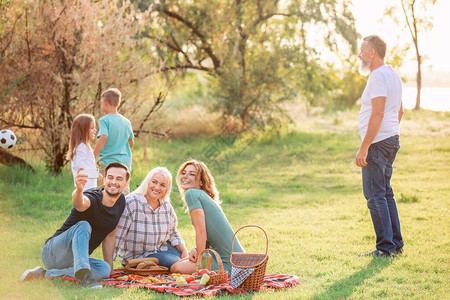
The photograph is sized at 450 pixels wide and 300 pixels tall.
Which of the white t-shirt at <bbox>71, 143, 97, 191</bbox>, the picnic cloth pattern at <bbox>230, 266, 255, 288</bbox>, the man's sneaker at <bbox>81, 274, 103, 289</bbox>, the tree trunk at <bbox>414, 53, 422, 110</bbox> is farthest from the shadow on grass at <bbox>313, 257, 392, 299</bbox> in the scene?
the tree trunk at <bbox>414, 53, 422, 110</bbox>

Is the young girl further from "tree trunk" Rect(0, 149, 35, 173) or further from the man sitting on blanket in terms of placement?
"tree trunk" Rect(0, 149, 35, 173)

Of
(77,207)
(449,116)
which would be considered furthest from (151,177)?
(449,116)

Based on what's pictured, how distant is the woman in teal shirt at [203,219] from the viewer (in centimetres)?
503

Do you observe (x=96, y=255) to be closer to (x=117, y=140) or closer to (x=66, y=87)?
(x=117, y=140)

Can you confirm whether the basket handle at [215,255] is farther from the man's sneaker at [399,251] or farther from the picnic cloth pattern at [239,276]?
the man's sneaker at [399,251]

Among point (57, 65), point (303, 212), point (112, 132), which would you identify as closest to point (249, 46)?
point (57, 65)

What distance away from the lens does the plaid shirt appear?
5238mm

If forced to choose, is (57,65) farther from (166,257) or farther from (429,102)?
(429,102)

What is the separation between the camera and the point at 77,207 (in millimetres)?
4613

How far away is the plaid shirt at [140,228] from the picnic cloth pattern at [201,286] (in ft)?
1.16

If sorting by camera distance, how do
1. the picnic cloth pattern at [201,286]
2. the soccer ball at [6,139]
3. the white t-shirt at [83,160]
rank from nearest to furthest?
1. the picnic cloth pattern at [201,286]
2. the white t-shirt at [83,160]
3. the soccer ball at [6,139]

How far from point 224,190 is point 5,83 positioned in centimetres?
417

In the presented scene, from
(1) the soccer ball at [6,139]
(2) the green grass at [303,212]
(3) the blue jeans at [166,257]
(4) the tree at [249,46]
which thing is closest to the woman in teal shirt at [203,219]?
(3) the blue jeans at [166,257]

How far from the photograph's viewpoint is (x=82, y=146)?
6.51m
